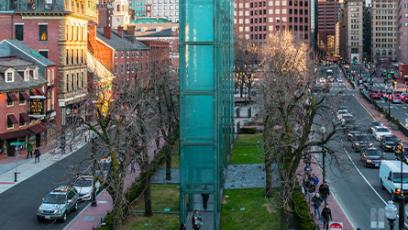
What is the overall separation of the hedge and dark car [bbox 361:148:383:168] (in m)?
14.8

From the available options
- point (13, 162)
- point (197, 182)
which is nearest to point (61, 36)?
point (13, 162)

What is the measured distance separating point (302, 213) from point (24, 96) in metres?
34.3

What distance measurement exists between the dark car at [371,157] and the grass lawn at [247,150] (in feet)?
26.4

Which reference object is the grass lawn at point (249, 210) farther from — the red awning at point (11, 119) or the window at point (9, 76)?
the window at point (9, 76)

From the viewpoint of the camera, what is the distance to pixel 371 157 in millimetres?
46094

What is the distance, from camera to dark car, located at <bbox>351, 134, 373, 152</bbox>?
161 ft

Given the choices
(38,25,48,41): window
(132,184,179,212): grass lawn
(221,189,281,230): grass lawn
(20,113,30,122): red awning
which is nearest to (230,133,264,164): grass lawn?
(221,189,281,230): grass lawn

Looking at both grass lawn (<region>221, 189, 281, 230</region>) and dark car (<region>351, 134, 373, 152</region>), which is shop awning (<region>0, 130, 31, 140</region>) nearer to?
grass lawn (<region>221, 189, 281, 230</region>)

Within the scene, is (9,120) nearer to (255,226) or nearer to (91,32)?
(255,226)

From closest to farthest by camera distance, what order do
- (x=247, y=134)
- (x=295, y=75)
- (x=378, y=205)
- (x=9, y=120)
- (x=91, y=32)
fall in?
(x=378, y=205) < (x=9, y=120) < (x=247, y=134) < (x=295, y=75) < (x=91, y=32)

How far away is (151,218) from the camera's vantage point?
31.9 m

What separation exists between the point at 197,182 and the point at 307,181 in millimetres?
9504

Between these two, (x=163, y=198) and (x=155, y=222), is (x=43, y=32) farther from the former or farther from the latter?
(x=155, y=222)

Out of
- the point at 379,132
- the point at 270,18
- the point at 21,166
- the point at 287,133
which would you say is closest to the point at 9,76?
the point at 21,166
